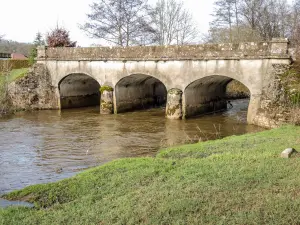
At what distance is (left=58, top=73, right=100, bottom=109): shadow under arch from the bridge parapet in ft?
5.88

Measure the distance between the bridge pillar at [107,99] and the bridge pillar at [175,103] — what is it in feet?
13.5

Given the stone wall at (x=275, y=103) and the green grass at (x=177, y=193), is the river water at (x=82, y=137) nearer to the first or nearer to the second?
the stone wall at (x=275, y=103)

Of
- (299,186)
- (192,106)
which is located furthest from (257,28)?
(299,186)

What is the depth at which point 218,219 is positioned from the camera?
5258 millimetres

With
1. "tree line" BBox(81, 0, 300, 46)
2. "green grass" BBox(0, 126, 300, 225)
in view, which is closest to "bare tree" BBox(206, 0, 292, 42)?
"tree line" BBox(81, 0, 300, 46)

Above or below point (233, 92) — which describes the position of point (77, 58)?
above

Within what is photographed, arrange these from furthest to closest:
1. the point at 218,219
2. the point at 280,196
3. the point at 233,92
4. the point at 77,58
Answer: the point at 233,92 < the point at 77,58 < the point at 280,196 < the point at 218,219

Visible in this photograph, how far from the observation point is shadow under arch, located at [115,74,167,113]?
873 inches

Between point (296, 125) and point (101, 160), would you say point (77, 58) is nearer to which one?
point (101, 160)

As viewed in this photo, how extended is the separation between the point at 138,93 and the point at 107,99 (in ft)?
10.7

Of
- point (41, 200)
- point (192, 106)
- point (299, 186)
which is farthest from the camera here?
point (192, 106)

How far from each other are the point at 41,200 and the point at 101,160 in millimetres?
4233

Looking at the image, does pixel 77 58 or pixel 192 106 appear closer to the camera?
pixel 192 106

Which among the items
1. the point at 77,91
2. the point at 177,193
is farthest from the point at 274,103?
the point at 77,91
